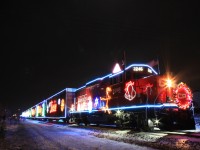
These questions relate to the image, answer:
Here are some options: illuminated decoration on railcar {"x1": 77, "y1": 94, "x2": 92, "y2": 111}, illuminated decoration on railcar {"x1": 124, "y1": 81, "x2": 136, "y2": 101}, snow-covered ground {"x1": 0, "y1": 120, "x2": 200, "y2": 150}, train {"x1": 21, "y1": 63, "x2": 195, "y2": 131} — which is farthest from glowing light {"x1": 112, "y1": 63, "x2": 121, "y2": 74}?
snow-covered ground {"x1": 0, "y1": 120, "x2": 200, "y2": 150}

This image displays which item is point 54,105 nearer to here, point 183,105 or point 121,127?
point 121,127

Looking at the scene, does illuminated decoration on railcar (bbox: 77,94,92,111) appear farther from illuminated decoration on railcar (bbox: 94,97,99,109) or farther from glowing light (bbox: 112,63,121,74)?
glowing light (bbox: 112,63,121,74)

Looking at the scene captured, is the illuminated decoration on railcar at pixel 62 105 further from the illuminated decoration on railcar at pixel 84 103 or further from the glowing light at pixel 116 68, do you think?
the glowing light at pixel 116 68

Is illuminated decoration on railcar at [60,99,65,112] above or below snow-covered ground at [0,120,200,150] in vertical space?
above

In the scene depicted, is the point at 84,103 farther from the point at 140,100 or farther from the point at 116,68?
the point at 140,100

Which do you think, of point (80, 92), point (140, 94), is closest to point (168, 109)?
point (140, 94)

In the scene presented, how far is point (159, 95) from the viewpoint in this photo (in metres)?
17.6

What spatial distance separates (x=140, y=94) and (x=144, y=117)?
6.37 ft

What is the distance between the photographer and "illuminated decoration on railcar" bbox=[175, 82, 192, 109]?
54.0 feet

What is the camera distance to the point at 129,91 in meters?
20.2

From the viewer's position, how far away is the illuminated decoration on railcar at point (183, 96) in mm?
16469

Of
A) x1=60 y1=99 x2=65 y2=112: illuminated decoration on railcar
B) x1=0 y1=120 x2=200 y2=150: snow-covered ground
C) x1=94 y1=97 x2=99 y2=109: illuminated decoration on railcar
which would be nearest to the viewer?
x1=0 y1=120 x2=200 y2=150: snow-covered ground

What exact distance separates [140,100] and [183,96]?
3418mm

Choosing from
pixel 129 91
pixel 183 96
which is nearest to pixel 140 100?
pixel 129 91
